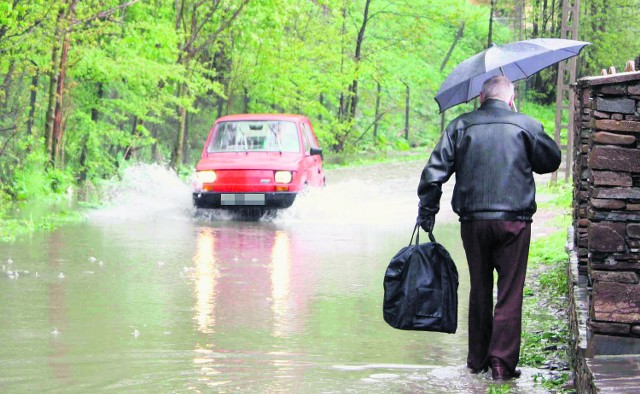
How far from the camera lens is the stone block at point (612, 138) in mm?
6543

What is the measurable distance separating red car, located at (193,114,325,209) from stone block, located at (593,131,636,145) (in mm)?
11976

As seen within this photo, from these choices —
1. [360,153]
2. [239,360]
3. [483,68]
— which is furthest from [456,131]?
[360,153]

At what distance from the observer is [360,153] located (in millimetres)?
41906

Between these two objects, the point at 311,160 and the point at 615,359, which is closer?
the point at 615,359

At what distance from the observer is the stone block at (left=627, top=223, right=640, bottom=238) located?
650 centimetres

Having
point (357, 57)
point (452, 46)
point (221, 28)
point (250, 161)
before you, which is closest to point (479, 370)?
point (250, 161)

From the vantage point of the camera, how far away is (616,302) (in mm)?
6438

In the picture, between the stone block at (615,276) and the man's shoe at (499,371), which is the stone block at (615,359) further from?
the man's shoe at (499,371)

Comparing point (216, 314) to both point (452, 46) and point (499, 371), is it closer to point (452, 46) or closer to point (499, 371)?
point (499, 371)

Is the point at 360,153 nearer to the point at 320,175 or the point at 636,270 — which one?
the point at 320,175

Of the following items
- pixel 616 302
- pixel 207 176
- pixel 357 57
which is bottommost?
pixel 616 302

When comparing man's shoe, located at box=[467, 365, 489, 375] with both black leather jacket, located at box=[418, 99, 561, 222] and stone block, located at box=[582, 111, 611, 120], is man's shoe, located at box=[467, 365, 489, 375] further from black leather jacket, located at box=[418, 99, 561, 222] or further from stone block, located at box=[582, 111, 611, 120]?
stone block, located at box=[582, 111, 611, 120]

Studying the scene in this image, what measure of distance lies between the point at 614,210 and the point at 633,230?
15cm

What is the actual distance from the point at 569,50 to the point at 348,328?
8.84 ft
